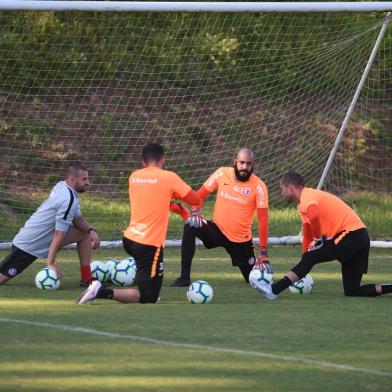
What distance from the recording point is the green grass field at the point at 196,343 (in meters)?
6.92

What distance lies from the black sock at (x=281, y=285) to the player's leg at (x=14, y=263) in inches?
100

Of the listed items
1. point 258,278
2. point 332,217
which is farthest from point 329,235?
point 258,278

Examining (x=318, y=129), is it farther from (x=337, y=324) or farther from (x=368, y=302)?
(x=337, y=324)

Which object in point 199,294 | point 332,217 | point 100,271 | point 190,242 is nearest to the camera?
point 199,294

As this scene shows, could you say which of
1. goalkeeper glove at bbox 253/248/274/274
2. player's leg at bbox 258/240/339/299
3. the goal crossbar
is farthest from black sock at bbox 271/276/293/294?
the goal crossbar

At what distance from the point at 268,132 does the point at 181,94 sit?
142cm

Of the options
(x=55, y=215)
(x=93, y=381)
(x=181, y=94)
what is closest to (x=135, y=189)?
(x=55, y=215)

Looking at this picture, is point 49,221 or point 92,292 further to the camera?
point 49,221

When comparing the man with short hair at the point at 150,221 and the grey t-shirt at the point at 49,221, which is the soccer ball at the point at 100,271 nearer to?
the grey t-shirt at the point at 49,221

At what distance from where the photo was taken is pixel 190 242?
12.3m

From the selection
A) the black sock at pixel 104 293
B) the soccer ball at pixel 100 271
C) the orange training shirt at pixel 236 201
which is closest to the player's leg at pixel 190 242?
the orange training shirt at pixel 236 201

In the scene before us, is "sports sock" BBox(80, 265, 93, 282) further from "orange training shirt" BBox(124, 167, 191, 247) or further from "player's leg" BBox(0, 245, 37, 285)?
"orange training shirt" BBox(124, 167, 191, 247)

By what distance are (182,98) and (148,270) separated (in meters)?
7.38

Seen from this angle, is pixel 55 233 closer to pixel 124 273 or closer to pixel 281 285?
pixel 124 273
